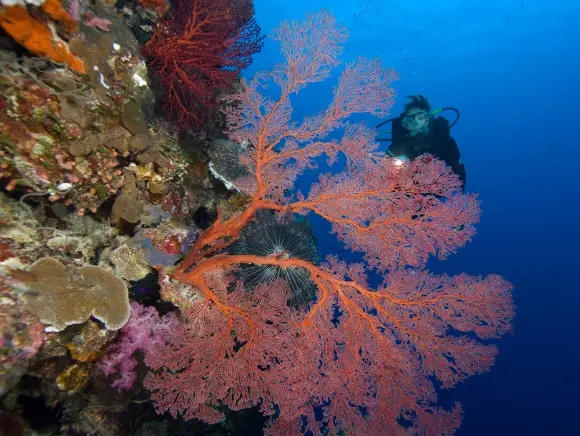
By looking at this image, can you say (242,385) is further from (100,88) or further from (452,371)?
(100,88)

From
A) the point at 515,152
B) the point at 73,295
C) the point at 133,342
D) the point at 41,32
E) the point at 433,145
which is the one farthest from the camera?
the point at 515,152

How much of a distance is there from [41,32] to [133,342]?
129 inches

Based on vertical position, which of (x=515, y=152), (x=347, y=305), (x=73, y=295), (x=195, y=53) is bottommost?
(x=73, y=295)

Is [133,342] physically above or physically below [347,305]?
below

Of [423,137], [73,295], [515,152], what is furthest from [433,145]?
[515,152]

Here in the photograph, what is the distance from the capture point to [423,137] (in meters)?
5.87

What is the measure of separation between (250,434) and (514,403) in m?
29.2

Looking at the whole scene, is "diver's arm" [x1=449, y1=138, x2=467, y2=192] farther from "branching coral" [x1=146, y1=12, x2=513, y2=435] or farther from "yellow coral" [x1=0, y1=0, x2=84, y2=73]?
"yellow coral" [x1=0, y1=0, x2=84, y2=73]

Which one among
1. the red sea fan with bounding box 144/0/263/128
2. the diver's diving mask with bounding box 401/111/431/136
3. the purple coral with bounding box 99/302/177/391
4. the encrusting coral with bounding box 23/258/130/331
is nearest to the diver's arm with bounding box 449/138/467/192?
the diver's diving mask with bounding box 401/111/431/136

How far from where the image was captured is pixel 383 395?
354cm

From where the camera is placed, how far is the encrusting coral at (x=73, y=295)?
243cm

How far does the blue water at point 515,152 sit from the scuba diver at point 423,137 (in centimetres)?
2810

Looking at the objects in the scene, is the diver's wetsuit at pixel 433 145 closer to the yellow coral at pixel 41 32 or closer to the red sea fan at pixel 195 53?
the red sea fan at pixel 195 53

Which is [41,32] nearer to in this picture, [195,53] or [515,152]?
[195,53]
